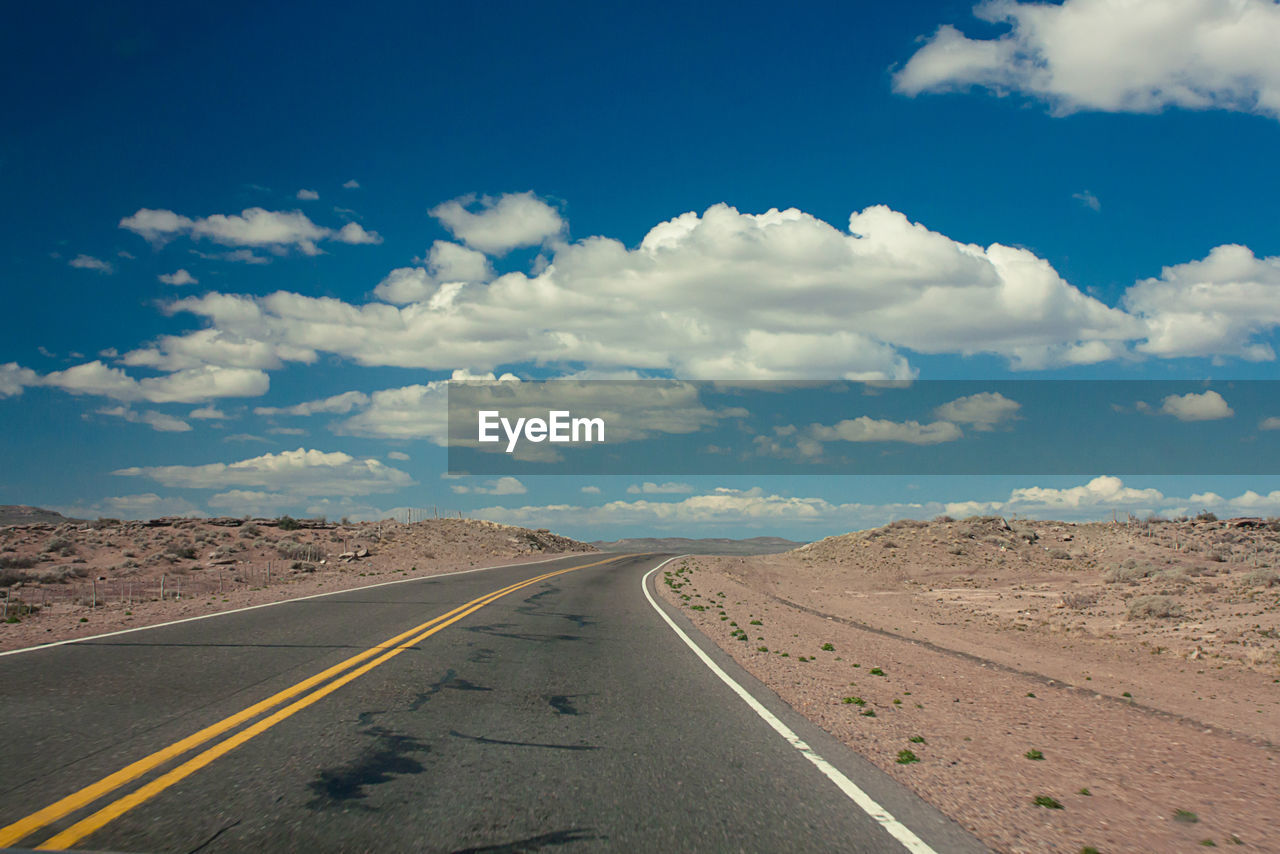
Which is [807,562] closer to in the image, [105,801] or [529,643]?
[529,643]

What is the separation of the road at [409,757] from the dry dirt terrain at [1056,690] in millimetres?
976

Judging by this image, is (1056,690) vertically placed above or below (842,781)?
below

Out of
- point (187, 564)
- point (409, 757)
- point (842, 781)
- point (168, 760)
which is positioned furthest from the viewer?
point (187, 564)

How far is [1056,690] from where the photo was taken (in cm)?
1167

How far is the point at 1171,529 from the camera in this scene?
53.4 m

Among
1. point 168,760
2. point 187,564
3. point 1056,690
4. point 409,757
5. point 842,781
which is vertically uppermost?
point 168,760

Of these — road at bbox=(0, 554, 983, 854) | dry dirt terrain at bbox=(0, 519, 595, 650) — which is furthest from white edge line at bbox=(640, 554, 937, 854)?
dry dirt terrain at bbox=(0, 519, 595, 650)

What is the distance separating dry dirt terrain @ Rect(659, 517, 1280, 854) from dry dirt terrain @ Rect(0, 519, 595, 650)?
12507 mm

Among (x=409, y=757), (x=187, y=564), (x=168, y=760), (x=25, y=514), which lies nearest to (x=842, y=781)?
(x=409, y=757)

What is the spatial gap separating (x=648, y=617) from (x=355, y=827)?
14.0 meters

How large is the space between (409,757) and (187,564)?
38.3 metres

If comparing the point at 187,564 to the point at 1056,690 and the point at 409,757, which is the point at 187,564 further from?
the point at 1056,690

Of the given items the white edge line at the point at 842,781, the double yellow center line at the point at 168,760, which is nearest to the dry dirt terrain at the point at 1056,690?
the white edge line at the point at 842,781

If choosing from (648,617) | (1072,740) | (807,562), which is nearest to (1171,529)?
(807,562)
